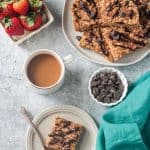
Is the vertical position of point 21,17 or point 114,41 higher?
point 21,17

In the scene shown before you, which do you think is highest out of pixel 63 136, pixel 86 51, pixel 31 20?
pixel 31 20

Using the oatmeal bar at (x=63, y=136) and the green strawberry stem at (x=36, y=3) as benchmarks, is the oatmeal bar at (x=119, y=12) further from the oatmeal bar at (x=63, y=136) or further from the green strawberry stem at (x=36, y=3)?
the oatmeal bar at (x=63, y=136)

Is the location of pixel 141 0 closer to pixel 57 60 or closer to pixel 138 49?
pixel 138 49

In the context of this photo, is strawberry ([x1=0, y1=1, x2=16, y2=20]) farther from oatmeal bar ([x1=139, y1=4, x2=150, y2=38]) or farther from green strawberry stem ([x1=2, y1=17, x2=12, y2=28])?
oatmeal bar ([x1=139, y1=4, x2=150, y2=38])

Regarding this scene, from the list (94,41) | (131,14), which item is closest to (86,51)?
(94,41)

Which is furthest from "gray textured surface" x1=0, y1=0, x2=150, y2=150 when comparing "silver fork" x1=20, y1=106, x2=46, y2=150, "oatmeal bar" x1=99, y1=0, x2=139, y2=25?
"oatmeal bar" x1=99, y1=0, x2=139, y2=25

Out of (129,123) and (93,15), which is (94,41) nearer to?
Answer: (93,15)

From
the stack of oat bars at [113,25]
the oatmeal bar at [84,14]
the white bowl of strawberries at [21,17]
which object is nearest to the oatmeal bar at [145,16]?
the stack of oat bars at [113,25]
